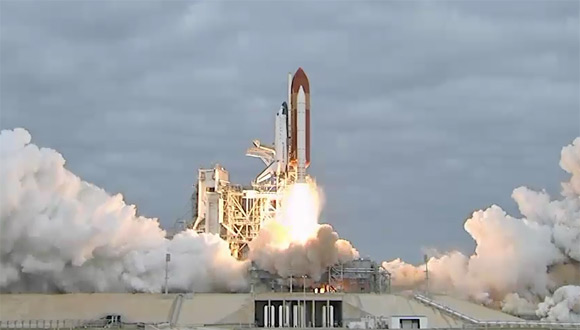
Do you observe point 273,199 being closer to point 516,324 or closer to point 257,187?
point 257,187

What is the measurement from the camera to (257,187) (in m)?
77.6

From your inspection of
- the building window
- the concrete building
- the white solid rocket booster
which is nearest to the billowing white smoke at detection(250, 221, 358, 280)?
the concrete building

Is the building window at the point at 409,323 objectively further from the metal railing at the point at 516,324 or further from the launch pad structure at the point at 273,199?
the launch pad structure at the point at 273,199

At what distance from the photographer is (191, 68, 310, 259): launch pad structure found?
73875 mm

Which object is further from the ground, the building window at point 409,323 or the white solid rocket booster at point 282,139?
the white solid rocket booster at point 282,139

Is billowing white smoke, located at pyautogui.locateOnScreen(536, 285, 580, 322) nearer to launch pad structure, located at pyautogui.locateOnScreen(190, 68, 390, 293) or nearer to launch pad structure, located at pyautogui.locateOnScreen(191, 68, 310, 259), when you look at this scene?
launch pad structure, located at pyautogui.locateOnScreen(190, 68, 390, 293)

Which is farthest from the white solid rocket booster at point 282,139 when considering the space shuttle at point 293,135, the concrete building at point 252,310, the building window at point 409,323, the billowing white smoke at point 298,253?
the building window at point 409,323

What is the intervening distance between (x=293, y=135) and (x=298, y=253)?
355 inches

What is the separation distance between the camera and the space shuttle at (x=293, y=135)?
7344 cm

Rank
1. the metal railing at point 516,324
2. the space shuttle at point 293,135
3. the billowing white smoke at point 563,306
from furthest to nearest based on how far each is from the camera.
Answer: the space shuttle at point 293,135 < the billowing white smoke at point 563,306 < the metal railing at point 516,324

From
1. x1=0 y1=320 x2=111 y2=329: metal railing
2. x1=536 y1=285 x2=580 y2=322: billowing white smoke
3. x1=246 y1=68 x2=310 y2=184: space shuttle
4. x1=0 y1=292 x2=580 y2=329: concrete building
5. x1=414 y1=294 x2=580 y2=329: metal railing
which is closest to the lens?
x1=0 y1=320 x2=111 y2=329: metal railing

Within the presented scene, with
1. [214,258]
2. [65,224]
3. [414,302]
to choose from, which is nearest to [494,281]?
[414,302]

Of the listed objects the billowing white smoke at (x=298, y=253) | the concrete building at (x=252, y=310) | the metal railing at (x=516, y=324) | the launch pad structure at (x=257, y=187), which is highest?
the launch pad structure at (x=257, y=187)

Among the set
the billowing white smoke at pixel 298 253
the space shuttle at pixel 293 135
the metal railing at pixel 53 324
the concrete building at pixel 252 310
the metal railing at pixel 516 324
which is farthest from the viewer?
the space shuttle at pixel 293 135
